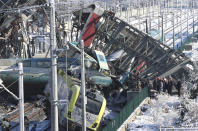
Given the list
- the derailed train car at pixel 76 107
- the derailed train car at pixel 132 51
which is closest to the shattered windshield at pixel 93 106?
the derailed train car at pixel 76 107

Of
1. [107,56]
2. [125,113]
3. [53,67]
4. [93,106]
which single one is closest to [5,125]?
[93,106]

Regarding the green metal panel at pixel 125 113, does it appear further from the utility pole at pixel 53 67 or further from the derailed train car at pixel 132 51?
the derailed train car at pixel 132 51

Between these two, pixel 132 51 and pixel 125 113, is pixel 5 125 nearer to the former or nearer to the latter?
pixel 125 113

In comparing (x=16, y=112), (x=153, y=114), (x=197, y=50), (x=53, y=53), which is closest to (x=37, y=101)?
(x=16, y=112)

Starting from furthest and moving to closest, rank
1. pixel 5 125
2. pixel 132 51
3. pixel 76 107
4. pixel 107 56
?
pixel 107 56
pixel 132 51
pixel 5 125
pixel 76 107

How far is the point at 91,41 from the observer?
107ft

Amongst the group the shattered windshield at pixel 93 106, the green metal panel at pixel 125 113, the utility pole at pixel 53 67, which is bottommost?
the green metal panel at pixel 125 113

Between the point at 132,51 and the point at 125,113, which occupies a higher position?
the point at 132,51

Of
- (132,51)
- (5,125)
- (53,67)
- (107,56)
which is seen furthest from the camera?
(107,56)

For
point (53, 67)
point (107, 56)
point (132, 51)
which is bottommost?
point (107, 56)

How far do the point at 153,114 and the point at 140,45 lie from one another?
37.3ft

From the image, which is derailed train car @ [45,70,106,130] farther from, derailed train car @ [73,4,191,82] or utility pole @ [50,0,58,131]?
derailed train car @ [73,4,191,82]

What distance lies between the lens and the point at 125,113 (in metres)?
20.5

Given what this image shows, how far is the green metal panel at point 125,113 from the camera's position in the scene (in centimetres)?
1809
